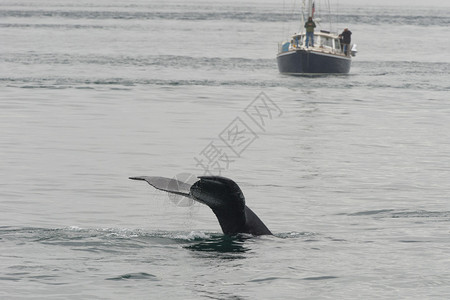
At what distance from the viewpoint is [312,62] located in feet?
161

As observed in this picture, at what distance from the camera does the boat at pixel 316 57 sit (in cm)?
4897

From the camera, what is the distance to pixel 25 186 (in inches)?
736

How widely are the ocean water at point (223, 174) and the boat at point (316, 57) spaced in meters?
1.12

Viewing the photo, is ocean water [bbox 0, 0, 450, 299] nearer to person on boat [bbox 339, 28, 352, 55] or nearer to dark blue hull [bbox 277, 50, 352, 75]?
dark blue hull [bbox 277, 50, 352, 75]

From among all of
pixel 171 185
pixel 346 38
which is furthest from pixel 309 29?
pixel 171 185

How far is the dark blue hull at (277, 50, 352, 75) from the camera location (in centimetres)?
4897

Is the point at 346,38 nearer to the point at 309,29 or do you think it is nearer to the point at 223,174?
the point at 309,29

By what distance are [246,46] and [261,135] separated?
52316 millimetres

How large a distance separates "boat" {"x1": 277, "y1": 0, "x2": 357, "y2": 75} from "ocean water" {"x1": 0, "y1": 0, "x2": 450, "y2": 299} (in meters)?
1.12

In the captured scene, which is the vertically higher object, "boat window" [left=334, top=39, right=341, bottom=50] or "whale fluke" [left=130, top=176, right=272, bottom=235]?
"whale fluke" [left=130, top=176, right=272, bottom=235]

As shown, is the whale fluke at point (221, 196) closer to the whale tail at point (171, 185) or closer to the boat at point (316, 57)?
the whale tail at point (171, 185)

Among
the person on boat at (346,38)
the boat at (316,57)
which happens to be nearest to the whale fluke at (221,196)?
the person on boat at (346,38)

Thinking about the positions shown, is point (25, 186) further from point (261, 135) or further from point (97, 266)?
point (261, 135)

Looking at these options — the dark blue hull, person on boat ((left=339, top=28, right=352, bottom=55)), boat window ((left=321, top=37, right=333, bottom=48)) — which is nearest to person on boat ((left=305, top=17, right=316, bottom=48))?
the dark blue hull
